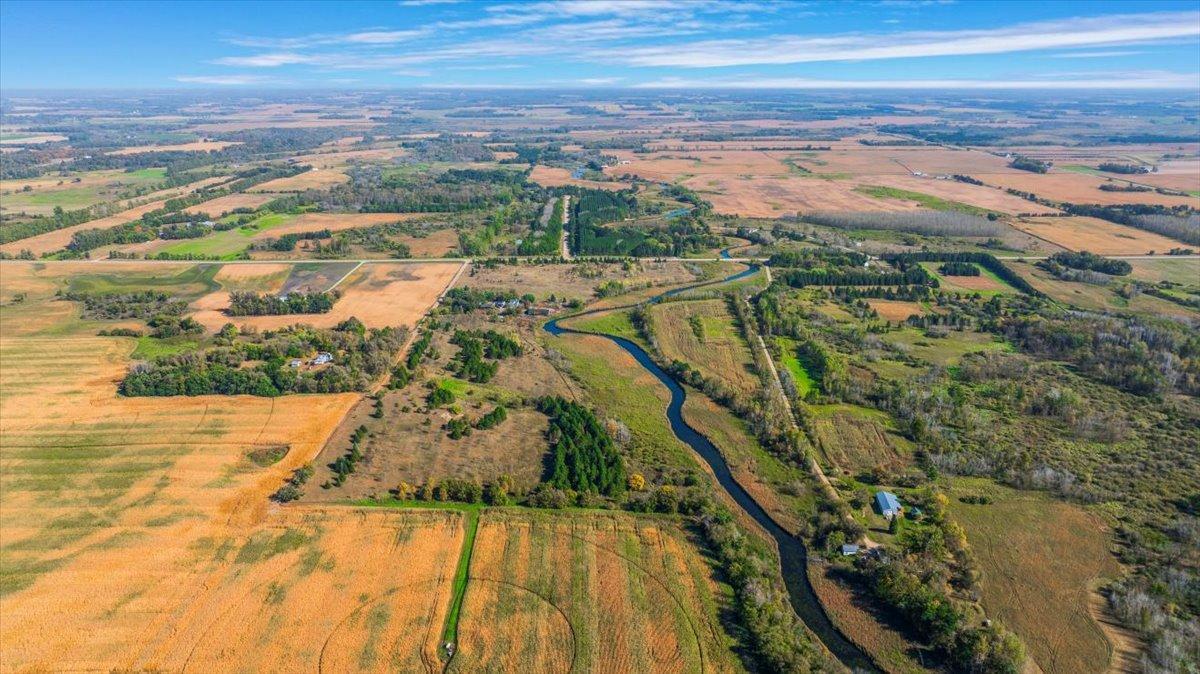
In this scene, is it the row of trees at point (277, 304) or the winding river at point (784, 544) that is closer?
the winding river at point (784, 544)

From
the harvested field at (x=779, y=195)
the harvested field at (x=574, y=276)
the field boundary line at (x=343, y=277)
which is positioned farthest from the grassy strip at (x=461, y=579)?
the harvested field at (x=779, y=195)

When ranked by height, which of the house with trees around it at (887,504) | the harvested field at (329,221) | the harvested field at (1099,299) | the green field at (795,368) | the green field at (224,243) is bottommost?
the house with trees around it at (887,504)

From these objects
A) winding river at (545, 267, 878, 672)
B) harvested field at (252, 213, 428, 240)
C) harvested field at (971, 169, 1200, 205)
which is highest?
harvested field at (971, 169, 1200, 205)

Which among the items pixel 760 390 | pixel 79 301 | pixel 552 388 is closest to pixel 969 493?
pixel 760 390

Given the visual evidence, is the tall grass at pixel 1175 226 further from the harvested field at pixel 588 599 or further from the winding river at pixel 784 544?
the harvested field at pixel 588 599

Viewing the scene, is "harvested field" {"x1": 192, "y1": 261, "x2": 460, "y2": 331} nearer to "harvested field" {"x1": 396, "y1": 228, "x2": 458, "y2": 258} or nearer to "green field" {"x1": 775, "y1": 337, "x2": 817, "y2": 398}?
"harvested field" {"x1": 396, "y1": 228, "x2": 458, "y2": 258}

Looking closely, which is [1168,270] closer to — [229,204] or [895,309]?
[895,309]

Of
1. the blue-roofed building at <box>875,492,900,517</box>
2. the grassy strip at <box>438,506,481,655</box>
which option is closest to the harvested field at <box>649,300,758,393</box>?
the blue-roofed building at <box>875,492,900,517</box>
